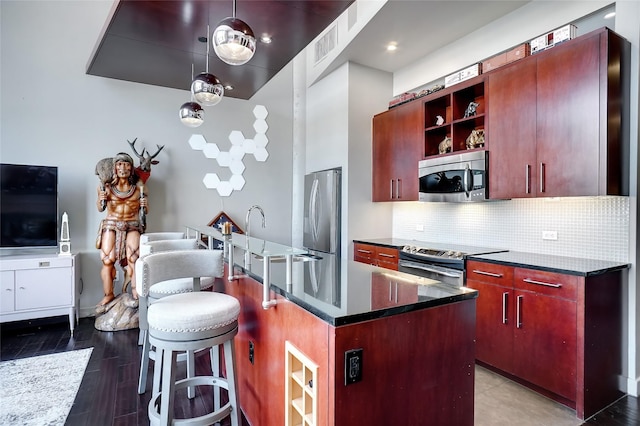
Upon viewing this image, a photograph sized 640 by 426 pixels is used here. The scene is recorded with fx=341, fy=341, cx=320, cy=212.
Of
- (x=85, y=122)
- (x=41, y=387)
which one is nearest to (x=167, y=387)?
(x=41, y=387)

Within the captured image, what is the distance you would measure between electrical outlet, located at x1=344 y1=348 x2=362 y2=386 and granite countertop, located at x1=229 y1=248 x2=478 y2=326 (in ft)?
0.38

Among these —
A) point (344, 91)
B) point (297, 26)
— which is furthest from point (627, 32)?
point (344, 91)

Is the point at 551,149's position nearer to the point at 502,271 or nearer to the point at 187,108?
the point at 502,271

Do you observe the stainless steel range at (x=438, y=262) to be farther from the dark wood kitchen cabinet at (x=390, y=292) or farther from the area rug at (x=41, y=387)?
the area rug at (x=41, y=387)

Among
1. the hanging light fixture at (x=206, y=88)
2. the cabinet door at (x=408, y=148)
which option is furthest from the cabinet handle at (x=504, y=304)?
the hanging light fixture at (x=206, y=88)

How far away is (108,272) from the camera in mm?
3994

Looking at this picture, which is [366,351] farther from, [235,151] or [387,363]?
[235,151]

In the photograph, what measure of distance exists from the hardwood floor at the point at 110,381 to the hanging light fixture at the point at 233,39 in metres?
2.20

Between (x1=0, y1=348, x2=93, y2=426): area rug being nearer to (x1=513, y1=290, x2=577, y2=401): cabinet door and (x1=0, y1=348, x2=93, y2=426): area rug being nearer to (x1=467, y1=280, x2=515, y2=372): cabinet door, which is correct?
(x1=467, y1=280, x2=515, y2=372): cabinet door

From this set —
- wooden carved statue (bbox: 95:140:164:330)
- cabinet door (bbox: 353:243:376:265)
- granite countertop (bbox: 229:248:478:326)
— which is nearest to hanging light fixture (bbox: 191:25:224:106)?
granite countertop (bbox: 229:248:478:326)

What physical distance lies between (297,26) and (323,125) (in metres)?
2.17

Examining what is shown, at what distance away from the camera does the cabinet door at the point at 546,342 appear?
2289 mm

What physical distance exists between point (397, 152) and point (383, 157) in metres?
0.26

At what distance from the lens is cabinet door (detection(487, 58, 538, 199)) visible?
2816 millimetres
